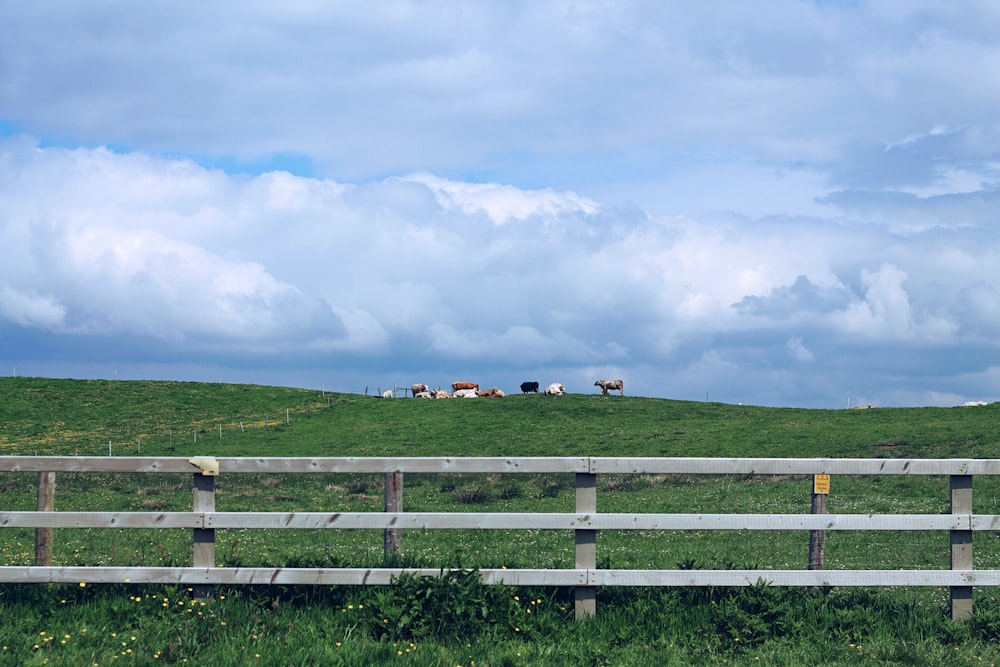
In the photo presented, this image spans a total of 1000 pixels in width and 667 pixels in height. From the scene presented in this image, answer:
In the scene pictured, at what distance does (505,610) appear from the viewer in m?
9.55

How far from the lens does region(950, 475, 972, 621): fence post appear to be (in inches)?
409

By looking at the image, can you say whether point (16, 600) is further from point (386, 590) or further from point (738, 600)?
point (738, 600)

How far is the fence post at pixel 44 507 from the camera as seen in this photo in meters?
11.2

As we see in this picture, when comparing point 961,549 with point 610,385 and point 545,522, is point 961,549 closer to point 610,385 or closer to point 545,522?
point 545,522

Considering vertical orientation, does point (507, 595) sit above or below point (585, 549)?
below

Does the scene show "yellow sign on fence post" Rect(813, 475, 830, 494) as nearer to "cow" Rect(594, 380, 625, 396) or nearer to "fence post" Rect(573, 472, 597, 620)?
"fence post" Rect(573, 472, 597, 620)

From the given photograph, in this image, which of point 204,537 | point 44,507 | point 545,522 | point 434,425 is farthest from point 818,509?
point 434,425

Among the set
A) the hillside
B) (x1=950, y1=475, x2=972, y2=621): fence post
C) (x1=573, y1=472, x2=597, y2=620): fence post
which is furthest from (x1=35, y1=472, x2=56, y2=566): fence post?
the hillside

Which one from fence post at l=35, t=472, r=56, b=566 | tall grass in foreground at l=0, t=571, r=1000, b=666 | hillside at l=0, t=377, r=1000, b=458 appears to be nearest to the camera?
tall grass in foreground at l=0, t=571, r=1000, b=666

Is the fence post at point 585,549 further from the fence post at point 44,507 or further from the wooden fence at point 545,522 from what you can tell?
the fence post at point 44,507

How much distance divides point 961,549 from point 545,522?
15.8 ft

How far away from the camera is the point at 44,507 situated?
11180 millimetres

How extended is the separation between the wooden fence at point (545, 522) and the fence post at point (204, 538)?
1 cm

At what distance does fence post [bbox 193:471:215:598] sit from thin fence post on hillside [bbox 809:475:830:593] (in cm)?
683
